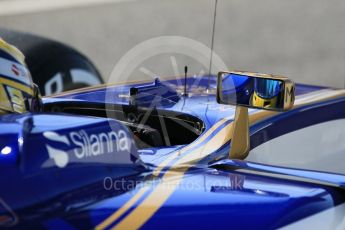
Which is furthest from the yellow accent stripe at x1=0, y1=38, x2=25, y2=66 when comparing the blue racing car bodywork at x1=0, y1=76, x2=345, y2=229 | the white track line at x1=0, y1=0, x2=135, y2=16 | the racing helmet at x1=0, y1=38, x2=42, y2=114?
the white track line at x1=0, y1=0, x2=135, y2=16

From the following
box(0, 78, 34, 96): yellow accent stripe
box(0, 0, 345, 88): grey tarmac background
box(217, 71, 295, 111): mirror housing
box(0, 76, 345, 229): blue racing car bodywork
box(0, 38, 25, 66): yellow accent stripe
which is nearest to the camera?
box(0, 76, 345, 229): blue racing car bodywork

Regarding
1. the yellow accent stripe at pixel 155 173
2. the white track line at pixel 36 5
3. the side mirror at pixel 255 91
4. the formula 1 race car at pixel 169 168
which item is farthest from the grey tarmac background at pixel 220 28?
the side mirror at pixel 255 91

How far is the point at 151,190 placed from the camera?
78.0 inches

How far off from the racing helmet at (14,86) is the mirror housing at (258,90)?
1.88 feet

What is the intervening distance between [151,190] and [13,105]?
51cm

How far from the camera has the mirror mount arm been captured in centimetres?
225

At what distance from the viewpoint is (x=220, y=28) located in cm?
669

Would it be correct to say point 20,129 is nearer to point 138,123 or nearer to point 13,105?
point 13,105

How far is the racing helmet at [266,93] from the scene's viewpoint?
2.12 meters

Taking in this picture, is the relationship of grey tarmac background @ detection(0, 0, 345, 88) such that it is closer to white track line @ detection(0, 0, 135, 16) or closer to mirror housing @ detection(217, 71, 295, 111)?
white track line @ detection(0, 0, 135, 16)

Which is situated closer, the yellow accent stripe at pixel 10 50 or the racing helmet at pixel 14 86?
the racing helmet at pixel 14 86

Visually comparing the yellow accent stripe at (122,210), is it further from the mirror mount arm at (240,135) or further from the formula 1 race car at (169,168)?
the mirror mount arm at (240,135)

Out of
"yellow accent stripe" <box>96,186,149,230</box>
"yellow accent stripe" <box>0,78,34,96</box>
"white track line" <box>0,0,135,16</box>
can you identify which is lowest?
"yellow accent stripe" <box>96,186,149,230</box>

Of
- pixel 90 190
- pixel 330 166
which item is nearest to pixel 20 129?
pixel 90 190
